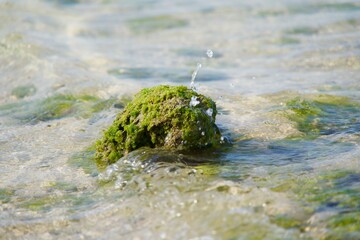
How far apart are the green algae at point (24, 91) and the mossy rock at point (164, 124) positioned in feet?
12.7

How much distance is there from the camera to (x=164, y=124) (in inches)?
233

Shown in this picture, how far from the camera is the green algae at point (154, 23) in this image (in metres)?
15.0

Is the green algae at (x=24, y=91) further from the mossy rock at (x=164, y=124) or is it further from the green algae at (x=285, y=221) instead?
the green algae at (x=285, y=221)

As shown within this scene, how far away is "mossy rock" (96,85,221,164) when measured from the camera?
19.3 ft

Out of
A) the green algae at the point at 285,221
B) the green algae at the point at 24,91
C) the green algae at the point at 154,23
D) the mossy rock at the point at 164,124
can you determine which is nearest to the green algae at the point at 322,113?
the mossy rock at the point at 164,124

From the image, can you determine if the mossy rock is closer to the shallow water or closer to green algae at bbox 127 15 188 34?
the shallow water

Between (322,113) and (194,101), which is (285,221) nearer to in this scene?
(194,101)

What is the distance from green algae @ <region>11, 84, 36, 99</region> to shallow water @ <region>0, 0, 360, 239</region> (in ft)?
0.05

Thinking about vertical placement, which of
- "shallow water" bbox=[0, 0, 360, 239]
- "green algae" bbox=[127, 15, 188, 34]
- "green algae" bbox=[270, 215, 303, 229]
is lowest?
"green algae" bbox=[270, 215, 303, 229]

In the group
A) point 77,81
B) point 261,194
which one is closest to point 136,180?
point 261,194

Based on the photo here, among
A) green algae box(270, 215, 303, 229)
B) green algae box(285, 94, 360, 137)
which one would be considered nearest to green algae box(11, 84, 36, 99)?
green algae box(285, 94, 360, 137)

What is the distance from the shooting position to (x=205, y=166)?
5.68m

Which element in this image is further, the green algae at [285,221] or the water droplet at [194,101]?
the water droplet at [194,101]

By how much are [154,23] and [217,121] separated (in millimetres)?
8643
